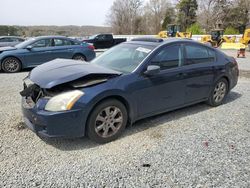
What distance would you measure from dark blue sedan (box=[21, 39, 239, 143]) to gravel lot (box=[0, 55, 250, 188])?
28cm

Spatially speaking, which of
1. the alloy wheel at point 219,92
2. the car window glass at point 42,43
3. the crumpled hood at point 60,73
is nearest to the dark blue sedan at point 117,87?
the crumpled hood at point 60,73

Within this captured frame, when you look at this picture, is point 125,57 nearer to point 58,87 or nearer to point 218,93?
point 58,87

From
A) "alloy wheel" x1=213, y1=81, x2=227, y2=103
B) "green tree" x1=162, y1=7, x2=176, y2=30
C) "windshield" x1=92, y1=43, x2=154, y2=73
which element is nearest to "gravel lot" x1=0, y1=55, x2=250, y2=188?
"alloy wheel" x1=213, y1=81, x2=227, y2=103

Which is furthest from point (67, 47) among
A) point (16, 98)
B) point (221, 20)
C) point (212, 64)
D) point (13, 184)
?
point (221, 20)

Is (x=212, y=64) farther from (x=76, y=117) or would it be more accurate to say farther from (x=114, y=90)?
(x=76, y=117)

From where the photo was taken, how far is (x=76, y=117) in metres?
3.29

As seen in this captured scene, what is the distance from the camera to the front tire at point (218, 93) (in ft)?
17.3

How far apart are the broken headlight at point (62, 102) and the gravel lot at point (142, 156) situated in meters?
0.64

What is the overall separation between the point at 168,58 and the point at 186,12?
48037mm

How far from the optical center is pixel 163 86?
420 centimetres

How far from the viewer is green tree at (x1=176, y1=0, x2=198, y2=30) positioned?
4759cm

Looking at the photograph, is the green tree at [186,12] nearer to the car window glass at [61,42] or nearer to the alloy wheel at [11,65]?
the car window glass at [61,42]

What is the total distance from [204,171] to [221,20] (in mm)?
44288

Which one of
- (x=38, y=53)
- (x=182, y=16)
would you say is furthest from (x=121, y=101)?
(x=182, y=16)
